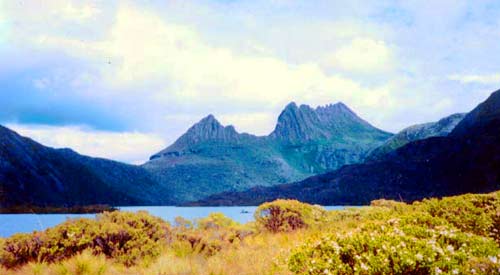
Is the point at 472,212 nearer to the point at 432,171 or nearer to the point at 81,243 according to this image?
the point at 81,243

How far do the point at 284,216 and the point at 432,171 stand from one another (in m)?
142

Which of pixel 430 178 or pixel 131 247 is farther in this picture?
pixel 430 178

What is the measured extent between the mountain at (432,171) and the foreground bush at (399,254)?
10363cm

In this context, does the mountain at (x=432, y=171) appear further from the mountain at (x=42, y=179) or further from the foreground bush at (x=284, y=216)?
Answer: the foreground bush at (x=284, y=216)

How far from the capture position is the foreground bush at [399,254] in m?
6.59

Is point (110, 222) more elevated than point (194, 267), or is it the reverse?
point (110, 222)

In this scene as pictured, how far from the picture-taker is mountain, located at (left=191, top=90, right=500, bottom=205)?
128375 mm

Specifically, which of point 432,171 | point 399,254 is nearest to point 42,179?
point 432,171

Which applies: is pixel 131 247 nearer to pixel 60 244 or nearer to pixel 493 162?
pixel 60 244

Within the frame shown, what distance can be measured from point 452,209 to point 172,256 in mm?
7314

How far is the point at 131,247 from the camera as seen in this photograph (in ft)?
41.5

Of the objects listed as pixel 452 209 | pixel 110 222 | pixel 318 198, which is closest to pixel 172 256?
pixel 110 222

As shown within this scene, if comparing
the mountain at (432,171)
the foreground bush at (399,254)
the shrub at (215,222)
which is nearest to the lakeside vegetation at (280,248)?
the foreground bush at (399,254)

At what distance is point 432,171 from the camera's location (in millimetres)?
149625
